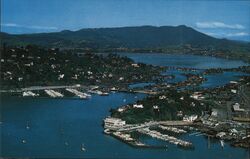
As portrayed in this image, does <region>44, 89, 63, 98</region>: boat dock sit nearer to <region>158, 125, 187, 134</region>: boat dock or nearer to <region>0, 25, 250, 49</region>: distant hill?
<region>0, 25, 250, 49</region>: distant hill

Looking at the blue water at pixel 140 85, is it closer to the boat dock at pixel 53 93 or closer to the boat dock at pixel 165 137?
the boat dock at pixel 53 93

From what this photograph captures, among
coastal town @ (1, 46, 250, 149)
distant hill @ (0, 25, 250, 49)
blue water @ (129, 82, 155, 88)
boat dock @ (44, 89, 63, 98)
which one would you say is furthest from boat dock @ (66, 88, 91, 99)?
blue water @ (129, 82, 155, 88)

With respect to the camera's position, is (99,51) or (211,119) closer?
(211,119)

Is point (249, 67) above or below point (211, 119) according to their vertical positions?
above

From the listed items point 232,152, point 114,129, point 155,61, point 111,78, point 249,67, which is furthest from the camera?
point 155,61

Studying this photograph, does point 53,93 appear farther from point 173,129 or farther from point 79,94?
point 173,129

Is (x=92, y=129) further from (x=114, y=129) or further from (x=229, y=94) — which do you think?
(x=229, y=94)

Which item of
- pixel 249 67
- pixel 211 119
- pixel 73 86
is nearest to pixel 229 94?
pixel 249 67

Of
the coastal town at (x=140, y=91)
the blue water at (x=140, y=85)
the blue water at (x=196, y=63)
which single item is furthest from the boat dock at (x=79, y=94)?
the blue water at (x=196, y=63)
